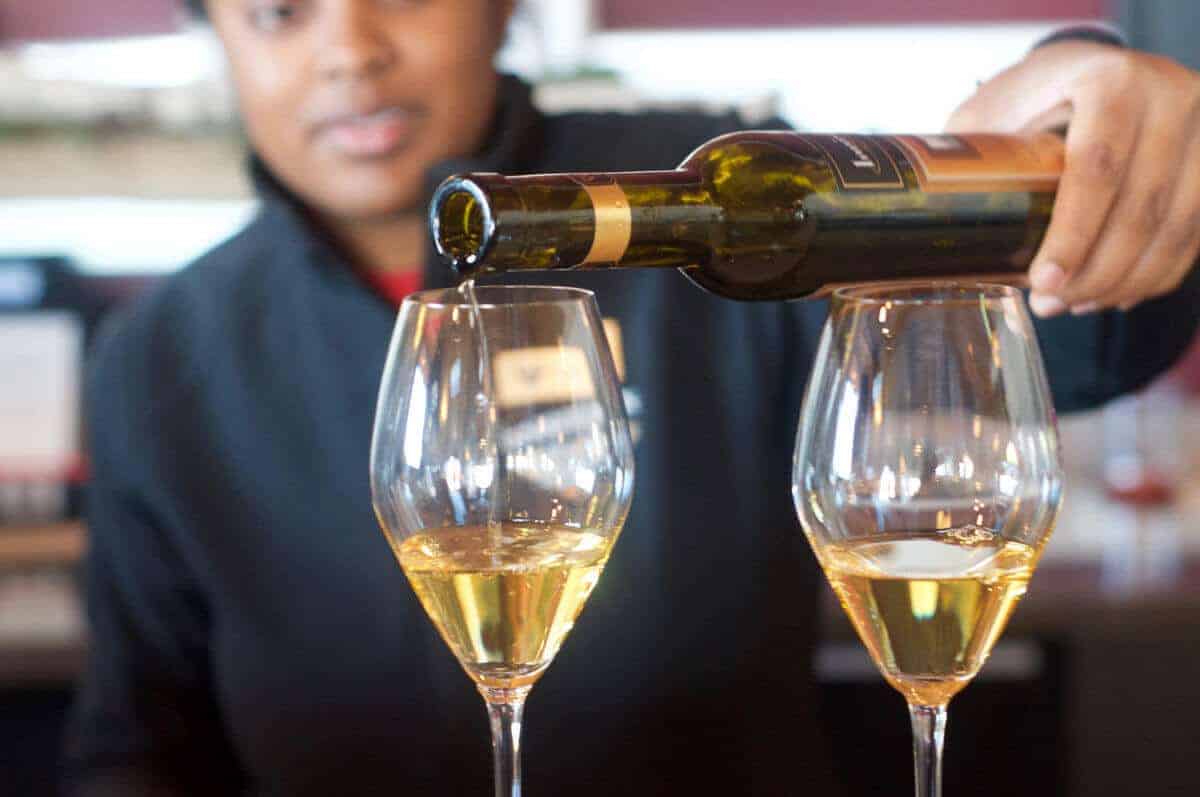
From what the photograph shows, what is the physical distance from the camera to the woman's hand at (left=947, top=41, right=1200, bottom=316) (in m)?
0.95

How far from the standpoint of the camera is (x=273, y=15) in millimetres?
1331

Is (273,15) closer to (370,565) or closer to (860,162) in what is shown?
(370,565)

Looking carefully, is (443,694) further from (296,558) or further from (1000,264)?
(1000,264)

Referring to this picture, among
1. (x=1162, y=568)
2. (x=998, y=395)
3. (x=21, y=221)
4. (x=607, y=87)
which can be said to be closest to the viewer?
(x=998, y=395)

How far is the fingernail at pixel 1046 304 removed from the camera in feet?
3.21

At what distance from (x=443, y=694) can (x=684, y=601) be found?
213mm

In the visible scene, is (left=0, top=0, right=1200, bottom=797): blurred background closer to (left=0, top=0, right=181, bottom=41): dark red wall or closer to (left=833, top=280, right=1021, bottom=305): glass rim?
(left=0, top=0, right=181, bottom=41): dark red wall

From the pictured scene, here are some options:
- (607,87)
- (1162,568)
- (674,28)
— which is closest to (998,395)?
(1162,568)

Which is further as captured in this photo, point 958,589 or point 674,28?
point 674,28

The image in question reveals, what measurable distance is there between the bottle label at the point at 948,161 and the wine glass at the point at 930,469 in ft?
0.44

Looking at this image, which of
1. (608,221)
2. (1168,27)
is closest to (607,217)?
(608,221)

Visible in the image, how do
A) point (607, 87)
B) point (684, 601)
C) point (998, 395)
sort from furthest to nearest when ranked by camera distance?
point (607, 87) < point (684, 601) < point (998, 395)

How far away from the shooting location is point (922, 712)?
74cm

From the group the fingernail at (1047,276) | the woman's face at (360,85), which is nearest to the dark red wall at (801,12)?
the woman's face at (360,85)
